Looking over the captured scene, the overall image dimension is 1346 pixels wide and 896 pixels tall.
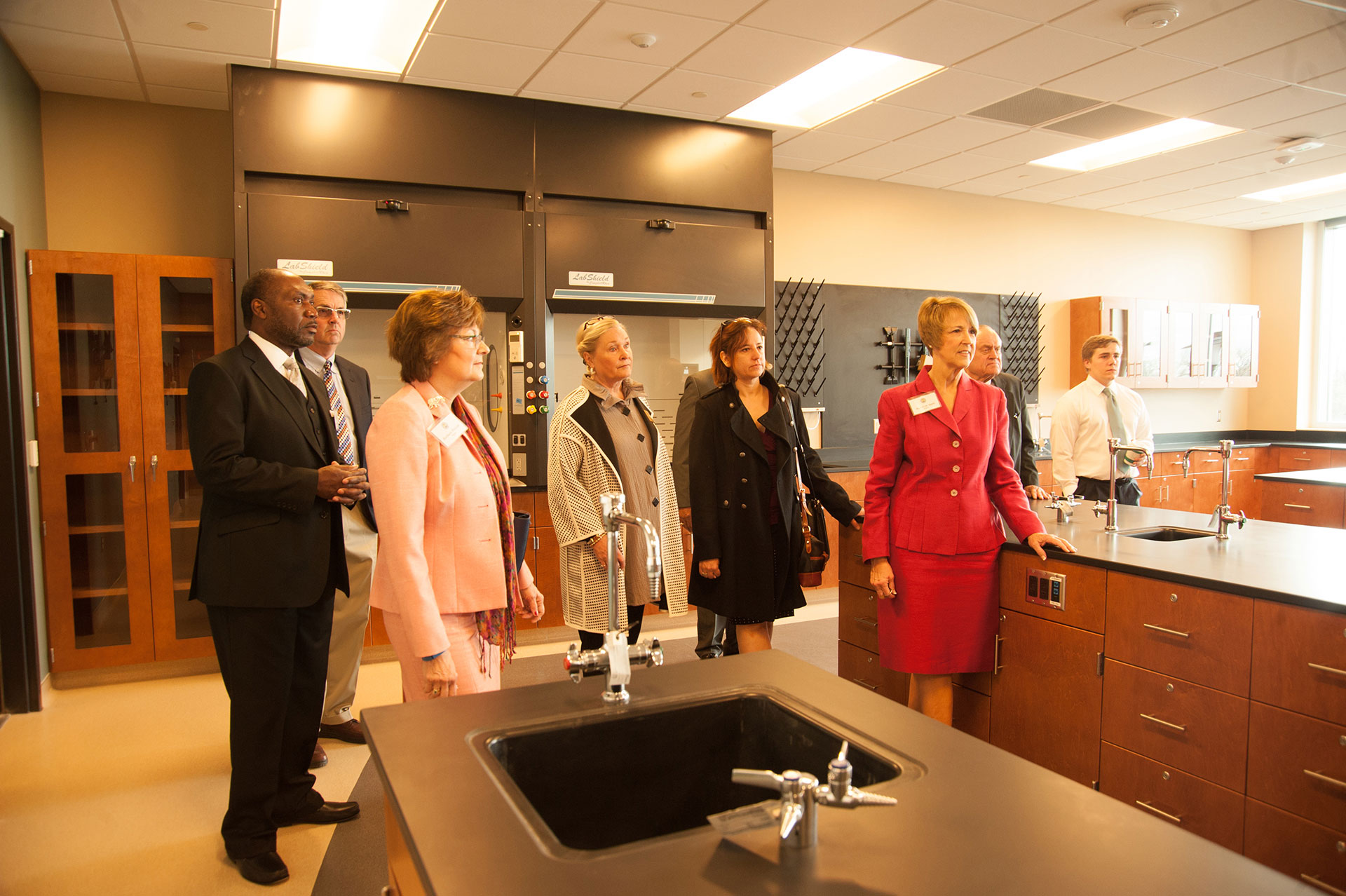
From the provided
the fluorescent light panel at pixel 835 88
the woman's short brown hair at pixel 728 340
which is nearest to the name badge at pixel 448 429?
the woman's short brown hair at pixel 728 340

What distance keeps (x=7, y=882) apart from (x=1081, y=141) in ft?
21.1

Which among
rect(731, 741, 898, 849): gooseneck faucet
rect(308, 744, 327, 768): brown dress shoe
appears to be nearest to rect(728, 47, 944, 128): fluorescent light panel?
rect(308, 744, 327, 768): brown dress shoe

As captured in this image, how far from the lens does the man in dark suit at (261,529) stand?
218 cm

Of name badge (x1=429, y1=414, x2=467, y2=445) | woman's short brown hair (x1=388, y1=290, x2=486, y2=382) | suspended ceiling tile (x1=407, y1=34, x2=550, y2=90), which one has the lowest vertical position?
name badge (x1=429, y1=414, x2=467, y2=445)

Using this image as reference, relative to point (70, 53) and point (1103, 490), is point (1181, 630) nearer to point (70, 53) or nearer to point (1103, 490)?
point (1103, 490)

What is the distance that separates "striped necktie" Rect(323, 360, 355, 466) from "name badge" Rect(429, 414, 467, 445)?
1267 millimetres

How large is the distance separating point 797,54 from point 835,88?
2.82 ft

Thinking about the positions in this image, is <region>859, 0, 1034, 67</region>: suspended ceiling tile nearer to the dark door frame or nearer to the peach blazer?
the peach blazer

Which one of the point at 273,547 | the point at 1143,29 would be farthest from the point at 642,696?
the point at 1143,29

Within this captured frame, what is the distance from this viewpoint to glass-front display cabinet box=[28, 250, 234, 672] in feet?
12.9

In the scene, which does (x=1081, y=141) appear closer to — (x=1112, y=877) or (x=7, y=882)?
(x=1112, y=877)

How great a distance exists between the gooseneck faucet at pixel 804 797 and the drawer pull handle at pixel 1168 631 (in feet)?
5.44

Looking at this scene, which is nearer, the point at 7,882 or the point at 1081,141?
the point at 7,882

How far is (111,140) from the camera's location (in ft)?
14.8
